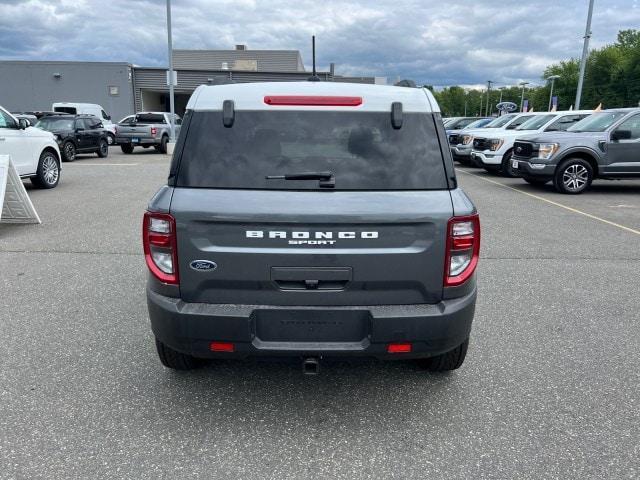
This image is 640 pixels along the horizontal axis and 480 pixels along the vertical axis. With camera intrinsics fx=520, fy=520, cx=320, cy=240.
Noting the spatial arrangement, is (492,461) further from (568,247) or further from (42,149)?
(42,149)

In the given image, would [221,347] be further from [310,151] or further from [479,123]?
[479,123]

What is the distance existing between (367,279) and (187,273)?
953 mm

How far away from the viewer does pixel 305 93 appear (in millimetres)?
2957

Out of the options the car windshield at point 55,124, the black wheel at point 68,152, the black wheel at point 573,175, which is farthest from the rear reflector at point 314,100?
the car windshield at point 55,124

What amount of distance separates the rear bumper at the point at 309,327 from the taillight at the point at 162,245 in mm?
147

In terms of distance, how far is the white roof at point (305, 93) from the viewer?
2912mm

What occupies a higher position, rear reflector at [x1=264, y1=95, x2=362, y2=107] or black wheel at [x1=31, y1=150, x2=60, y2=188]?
rear reflector at [x1=264, y1=95, x2=362, y2=107]

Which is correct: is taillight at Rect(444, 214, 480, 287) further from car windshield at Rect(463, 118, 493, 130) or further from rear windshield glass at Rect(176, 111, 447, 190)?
car windshield at Rect(463, 118, 493, 130)

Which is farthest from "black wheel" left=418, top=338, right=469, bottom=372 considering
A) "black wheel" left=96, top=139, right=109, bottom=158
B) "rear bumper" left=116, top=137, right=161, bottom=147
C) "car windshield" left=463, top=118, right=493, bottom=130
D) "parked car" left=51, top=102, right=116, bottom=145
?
"parked car" left=51, top=102, right=116, bottom=145

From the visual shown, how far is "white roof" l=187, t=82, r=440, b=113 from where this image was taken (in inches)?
115

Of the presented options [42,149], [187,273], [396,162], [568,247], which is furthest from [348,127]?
[42,149]

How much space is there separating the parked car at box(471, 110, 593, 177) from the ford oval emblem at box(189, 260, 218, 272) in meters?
13.2

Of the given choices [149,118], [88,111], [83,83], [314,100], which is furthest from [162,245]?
[83,83]

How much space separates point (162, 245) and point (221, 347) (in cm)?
63
